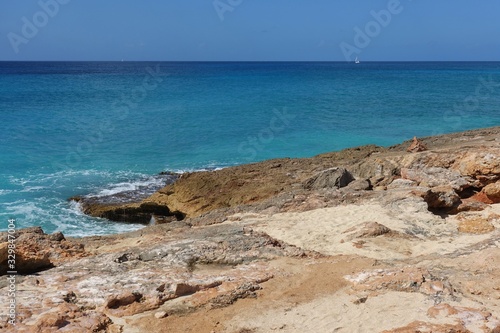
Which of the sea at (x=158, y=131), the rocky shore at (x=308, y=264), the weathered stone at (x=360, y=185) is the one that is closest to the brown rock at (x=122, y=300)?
the rocky shore at (x=308, y=264)

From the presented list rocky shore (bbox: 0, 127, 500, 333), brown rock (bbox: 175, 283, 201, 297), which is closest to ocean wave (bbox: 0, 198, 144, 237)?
rocky shore (bbox: 0, 127, 500, 333)

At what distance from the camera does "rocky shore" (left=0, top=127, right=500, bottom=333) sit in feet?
23.8

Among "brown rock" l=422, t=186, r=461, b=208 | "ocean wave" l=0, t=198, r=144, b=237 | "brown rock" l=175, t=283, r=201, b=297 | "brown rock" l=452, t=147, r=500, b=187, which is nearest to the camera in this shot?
"brown rock" l=175, t=283, r=201, b=297

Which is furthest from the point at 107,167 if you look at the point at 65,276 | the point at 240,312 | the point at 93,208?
the point at 240,312

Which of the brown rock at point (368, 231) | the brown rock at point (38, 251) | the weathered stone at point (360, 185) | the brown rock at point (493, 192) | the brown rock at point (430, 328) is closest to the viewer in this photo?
the brown rock at point (430, 328)

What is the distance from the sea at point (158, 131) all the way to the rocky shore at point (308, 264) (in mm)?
7324

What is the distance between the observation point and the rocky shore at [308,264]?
725 cm

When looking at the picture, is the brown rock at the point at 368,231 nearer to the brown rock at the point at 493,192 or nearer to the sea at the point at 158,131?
the brown rock at the point at 493,192

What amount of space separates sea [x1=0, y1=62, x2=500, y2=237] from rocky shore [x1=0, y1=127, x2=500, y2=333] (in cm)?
732

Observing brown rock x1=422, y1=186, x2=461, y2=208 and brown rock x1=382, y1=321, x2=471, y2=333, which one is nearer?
brown rock x1=382, y1=321, x2=471, y2=333

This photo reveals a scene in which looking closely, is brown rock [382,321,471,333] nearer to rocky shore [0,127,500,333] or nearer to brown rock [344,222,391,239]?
rocky shore [0,127,500,333]

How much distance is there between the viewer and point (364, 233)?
11227 millimetres

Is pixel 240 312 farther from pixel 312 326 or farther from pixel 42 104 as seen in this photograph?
pixel 42 104

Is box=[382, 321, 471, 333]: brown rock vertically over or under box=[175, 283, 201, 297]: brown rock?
under
